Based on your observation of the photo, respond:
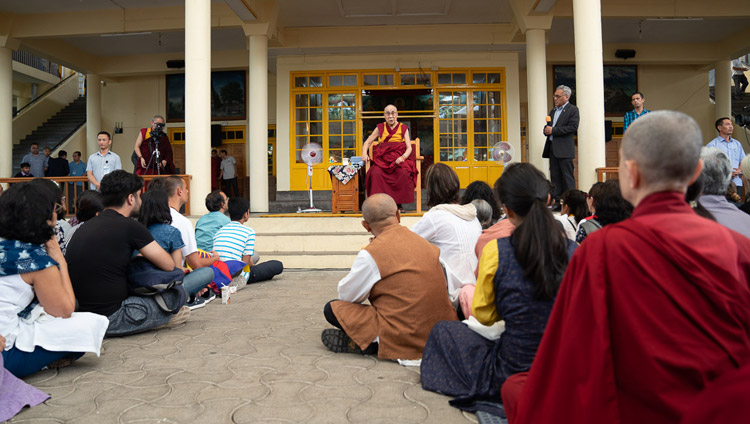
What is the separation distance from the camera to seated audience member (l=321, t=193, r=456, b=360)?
2713 millimetres

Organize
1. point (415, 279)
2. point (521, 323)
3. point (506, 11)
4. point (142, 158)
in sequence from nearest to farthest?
point (521, 323), point (415, 279), point (142, 158), point (506, 11)

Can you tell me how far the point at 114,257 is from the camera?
10.5ft

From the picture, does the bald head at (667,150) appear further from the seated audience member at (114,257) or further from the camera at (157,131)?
the camera at (157,131)

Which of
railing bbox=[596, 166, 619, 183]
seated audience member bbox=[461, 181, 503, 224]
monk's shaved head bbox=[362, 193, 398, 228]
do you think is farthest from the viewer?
railing bbox=[596, 166, 619, 183]

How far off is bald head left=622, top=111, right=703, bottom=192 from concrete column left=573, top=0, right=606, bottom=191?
630 cm

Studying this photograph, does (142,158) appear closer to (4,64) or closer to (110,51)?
(4,64)

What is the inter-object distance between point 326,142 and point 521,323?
33.1ft

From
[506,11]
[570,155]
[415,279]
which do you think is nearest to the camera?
[415,279]

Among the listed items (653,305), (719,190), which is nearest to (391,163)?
(719,190)

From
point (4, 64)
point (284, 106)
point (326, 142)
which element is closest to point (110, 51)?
point (4, 64)

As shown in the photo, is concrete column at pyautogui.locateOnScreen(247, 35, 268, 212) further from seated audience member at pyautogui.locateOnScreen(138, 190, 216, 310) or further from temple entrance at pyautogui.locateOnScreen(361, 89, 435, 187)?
seated audience member at pyautogui.locateOnScreen(138, 190, 216, 310)

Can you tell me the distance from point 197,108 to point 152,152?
48.4 inches

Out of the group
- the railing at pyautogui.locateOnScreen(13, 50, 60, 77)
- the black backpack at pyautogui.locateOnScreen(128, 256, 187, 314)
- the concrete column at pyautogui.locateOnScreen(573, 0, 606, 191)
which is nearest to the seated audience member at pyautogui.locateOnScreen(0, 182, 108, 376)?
the black backpack at pyautogui.locateOnScreen(128, 256, 187, 314)

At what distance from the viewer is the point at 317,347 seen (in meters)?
3.12
